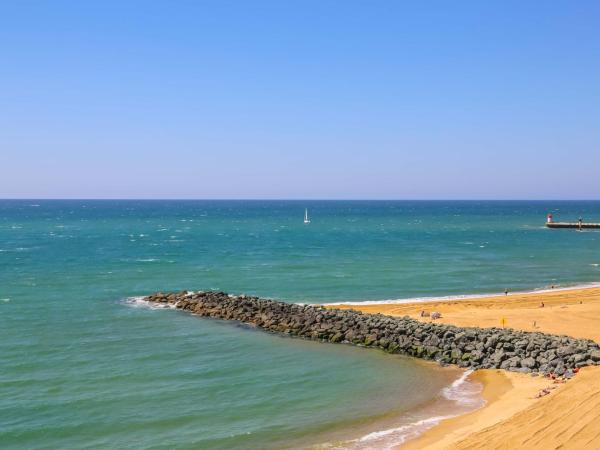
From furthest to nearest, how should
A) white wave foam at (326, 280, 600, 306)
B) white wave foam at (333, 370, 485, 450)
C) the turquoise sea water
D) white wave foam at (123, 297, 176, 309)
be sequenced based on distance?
1. white wave foam at (326, 280, 600, 306)
2. white wave foam at (123, 297, 176, 309)
3. the turquoise sea water
4. white wave foam at (333, 370, 485, 450)

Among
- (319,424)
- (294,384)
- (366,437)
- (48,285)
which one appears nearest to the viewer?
(366,437)

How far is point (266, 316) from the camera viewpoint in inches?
1387

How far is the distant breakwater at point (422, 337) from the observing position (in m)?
24.5

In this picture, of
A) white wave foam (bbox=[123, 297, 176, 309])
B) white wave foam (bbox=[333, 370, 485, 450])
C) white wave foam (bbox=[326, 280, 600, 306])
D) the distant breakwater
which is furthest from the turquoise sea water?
white wave foam (bbox=[326, 280, 600, 306])

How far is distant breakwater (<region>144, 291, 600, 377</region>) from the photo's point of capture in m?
24.5

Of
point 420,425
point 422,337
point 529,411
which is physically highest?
point 529,411

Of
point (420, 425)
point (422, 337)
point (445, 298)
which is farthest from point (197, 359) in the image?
point (445, 298)

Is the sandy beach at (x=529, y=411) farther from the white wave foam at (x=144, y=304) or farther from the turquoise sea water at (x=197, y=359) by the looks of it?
the white wave foam at (x=144, y=304)

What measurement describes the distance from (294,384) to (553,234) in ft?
318

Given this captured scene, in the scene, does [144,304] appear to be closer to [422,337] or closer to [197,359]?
[197,359]

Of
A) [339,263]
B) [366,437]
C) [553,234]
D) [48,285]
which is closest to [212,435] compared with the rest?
[366,437]

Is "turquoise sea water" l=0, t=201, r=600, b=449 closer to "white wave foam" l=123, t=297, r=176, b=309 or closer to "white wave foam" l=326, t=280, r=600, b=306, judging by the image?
"white wave foam" l=123, t=297, r=176, b=309

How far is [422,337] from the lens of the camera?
94.8 ft

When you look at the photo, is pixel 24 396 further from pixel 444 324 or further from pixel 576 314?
pixel 576 314
